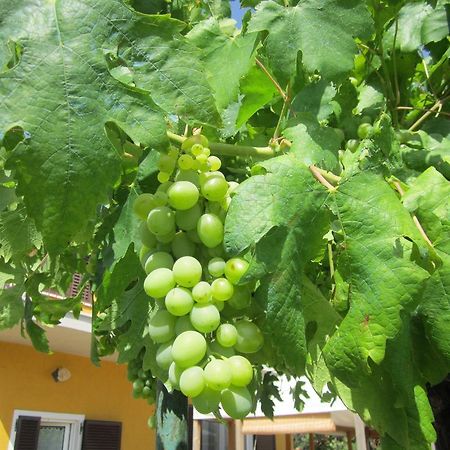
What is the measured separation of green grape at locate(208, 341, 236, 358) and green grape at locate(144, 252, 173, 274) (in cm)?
16

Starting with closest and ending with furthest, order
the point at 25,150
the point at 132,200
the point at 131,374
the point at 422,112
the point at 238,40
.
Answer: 1. the point at 25,150
2. the point at 132,200
3. the point at 238,40
4. the point at 422,112
5. the point at 131,374

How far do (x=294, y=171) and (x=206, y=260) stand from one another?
232mm

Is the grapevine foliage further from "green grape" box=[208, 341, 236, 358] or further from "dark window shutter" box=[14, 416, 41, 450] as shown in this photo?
"dark window shutter" box=[14, 416, 41, 450]

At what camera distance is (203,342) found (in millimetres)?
881

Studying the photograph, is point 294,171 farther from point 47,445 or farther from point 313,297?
point 47,445

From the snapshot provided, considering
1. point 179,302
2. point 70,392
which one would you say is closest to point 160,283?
point 179,302

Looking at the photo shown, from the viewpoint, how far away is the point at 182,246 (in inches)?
39.2

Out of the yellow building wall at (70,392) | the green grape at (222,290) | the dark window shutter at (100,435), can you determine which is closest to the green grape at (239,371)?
the green grape at (222,290)

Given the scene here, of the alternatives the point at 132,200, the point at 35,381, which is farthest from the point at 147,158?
the point at 35,381

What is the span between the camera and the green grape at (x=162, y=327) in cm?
93

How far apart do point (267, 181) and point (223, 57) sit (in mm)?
482

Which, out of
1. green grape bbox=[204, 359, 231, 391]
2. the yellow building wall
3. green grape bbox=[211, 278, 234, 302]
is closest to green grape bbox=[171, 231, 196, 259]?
green grape bbox=[211, 278, 234, 302]

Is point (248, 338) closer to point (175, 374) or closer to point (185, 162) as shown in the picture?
point (175, 374)

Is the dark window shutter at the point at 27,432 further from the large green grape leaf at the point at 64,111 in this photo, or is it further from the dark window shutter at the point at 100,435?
the large green grape leaf at the point at 64,111
